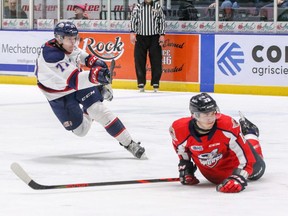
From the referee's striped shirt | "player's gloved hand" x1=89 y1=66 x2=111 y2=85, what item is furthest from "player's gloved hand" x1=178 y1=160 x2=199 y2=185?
the referee's striped shirt

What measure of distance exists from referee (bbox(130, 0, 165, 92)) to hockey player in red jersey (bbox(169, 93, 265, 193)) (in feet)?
24.0

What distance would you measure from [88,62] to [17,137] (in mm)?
1325

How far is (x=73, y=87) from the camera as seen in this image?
6531 millimetres

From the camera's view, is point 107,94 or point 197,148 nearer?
point 197,148

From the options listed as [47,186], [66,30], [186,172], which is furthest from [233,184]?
[66,30]

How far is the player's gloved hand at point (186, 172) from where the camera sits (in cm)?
518

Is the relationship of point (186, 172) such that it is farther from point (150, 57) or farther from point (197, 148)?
point (150, 57)

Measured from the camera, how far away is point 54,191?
5.12 m

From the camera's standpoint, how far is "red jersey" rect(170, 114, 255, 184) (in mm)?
4988

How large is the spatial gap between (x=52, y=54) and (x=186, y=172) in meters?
1.88

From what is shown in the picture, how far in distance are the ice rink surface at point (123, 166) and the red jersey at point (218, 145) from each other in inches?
6.0

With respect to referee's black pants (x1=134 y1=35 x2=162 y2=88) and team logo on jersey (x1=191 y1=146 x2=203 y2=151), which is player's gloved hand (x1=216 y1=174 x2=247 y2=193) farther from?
referee's black pants (x1=134 y1=35 x2=162 y2=88)

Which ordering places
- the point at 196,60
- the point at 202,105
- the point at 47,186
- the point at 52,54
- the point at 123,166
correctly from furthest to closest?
1. the point at 196,60
2. the point at 52,54
3. the point at 123,166
4. the point at 47,186
5. the point at 202,105

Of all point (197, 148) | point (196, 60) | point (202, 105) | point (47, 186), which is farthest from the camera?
point (196, 60)
